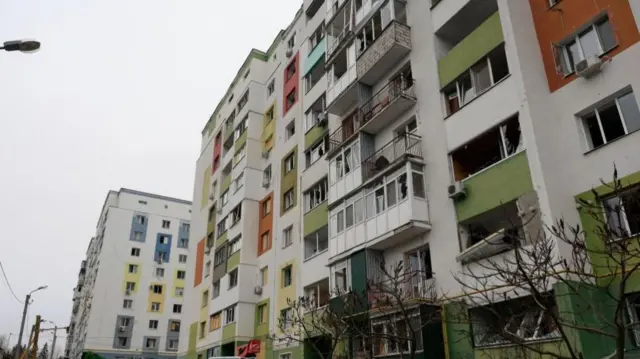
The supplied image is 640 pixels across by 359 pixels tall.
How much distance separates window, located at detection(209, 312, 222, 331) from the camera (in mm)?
33125

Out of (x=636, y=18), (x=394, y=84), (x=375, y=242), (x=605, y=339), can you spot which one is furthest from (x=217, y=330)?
(x=636, y=18)

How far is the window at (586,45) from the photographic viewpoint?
14.6 m

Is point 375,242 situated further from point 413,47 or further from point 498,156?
point 413,47

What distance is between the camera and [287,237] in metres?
28.7

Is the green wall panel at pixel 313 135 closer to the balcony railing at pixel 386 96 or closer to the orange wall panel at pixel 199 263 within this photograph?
the balcony railing at pixel 386 96

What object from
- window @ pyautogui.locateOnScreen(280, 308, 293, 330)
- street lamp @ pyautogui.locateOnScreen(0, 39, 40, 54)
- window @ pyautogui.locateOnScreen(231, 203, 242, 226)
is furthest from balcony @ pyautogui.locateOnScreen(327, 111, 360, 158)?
street lamp @ pyautogui.locateOnScreen(0, 39, 40, 54)

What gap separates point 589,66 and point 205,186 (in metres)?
35.4

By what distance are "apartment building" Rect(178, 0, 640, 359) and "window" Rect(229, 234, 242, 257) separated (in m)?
0.12

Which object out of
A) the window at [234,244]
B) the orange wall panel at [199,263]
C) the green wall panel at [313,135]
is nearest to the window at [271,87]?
the green wall panel at [313,135]

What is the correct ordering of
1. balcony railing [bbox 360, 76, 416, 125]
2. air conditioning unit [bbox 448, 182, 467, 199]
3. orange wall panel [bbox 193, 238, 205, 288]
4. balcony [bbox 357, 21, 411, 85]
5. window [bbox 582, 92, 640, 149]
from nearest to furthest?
Result: window [bbox 582, 92, 640, 149] → air conditioning unit [bbox 448, 182, 467, 199] → balcony railing [bbox 360, 76, 416, 125] → balcony [bbox 357, 21, 411, 85] → orange wall panel [bbox 193, 238, 205, 288]

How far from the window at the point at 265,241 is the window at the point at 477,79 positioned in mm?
15745

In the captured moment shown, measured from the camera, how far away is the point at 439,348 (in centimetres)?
1588

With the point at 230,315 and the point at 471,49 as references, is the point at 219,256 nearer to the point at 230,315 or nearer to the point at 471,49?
the point at 230,315

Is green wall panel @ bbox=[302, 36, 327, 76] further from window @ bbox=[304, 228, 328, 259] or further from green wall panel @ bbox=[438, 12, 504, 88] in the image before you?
green wall panel @ bbox=[438, 12, 504, 88]
